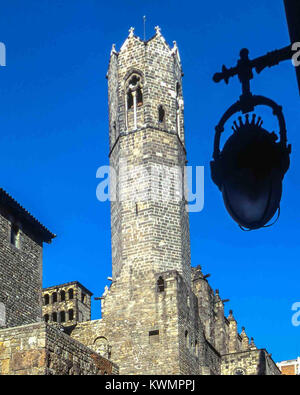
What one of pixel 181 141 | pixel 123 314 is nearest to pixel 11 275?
pixel 123 314

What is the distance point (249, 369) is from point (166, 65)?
49.1ft

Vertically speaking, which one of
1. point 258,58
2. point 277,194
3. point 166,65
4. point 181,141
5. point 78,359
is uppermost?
point 166,65

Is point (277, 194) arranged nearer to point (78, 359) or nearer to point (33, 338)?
point (33, 338)

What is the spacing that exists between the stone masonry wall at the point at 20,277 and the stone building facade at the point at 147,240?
0.08 meters

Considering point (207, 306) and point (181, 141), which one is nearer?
point (181, 141)

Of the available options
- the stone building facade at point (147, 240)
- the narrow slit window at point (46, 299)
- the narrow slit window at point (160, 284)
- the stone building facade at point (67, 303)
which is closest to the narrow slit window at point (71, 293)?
the stone building facade at point (67, 303)

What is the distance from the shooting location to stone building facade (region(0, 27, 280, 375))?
28533mm

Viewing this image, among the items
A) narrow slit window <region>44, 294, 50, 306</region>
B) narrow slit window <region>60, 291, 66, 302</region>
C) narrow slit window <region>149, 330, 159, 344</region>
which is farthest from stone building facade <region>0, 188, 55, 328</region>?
narrow slit window <region>44, 294, 50, 306</region>

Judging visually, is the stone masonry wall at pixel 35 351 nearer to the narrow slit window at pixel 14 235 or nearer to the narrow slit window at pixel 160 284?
the narrow slit window at pixel 14 235

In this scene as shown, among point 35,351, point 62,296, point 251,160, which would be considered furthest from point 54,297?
point 251,160

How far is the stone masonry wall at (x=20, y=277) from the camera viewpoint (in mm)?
26125

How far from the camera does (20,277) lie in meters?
27.1

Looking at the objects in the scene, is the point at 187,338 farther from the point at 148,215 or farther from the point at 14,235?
the point at 14,235

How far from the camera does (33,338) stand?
66.2 ft
